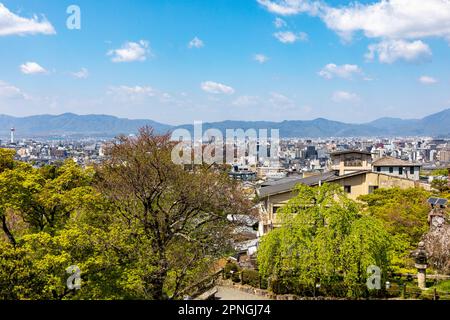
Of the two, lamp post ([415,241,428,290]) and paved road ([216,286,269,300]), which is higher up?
lamp post ([415,241,428,290])

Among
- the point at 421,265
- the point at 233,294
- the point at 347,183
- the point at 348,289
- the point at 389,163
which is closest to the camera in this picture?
the point at 348,289

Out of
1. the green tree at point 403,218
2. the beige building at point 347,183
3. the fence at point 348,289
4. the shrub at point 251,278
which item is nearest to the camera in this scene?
the fence at point 348,289

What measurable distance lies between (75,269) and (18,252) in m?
1.01

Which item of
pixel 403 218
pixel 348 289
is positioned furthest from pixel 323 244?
pixel 403 218

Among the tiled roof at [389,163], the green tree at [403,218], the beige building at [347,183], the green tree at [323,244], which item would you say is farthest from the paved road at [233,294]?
the tiled roof at [389,163]

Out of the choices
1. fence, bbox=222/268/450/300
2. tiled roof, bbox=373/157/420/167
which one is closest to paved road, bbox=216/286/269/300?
fence, bbox=222/268/450/300

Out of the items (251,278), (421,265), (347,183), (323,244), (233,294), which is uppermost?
(347,183)

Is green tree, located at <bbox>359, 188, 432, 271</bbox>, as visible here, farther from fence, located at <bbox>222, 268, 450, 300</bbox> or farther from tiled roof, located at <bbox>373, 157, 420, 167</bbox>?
tiled roof, located at <bbox>373, 157, 420, 167</bbox>

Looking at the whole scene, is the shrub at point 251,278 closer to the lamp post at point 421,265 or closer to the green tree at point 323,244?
the green tree at point 323,244

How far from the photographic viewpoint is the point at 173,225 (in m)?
10.6

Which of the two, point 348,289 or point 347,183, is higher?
point 347,183

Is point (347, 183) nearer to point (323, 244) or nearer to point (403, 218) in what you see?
point (403, 218)

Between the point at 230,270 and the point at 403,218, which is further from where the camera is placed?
the point at 403,218
